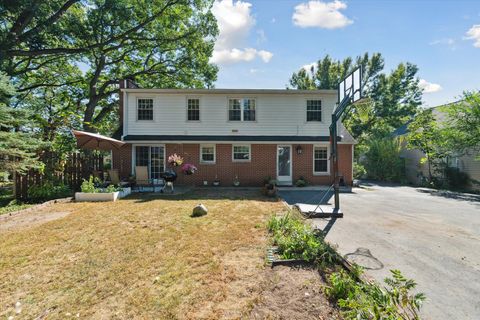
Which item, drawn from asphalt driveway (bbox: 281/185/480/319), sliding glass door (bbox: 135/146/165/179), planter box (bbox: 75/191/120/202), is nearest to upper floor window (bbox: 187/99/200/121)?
sliding glass door (bbox: 135/146/165/179)

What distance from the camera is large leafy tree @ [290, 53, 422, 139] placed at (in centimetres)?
2588

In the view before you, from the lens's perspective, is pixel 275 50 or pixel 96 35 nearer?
pixel 275 50

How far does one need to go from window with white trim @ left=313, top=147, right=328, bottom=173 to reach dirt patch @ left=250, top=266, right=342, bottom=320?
10.2 metres

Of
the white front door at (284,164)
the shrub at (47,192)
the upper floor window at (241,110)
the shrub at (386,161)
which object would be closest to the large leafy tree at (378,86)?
the shrub at (386,161)

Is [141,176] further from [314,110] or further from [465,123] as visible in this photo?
[465,123]

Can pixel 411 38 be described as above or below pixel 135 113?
above

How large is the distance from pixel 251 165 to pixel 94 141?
7.90 metres

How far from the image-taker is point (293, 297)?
109 inches

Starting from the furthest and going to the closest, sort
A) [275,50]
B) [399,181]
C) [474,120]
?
[399,181], [275,50], [474,120]

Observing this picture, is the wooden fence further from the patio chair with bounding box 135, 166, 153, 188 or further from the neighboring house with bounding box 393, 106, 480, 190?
the neighboring house with bounding box 393, 106, 480, 190

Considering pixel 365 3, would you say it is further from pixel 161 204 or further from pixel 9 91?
pixel 9 91

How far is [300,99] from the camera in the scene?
1304 cm

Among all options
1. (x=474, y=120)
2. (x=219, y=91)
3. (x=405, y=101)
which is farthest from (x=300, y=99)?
(x=405, y=101)

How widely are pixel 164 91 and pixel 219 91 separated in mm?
3151
